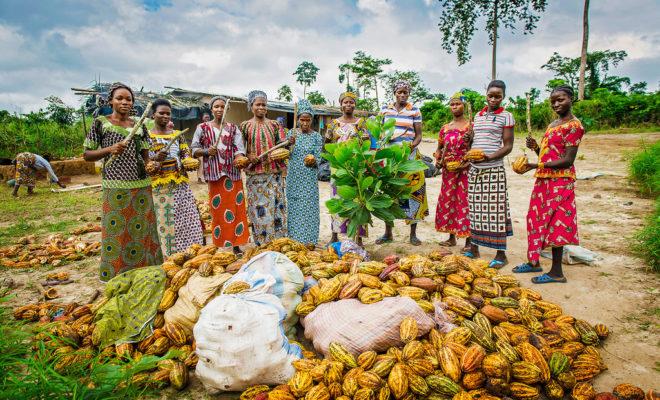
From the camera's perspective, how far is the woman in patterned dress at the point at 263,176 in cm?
499

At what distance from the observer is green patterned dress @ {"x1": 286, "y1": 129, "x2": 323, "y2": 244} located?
5.27 m

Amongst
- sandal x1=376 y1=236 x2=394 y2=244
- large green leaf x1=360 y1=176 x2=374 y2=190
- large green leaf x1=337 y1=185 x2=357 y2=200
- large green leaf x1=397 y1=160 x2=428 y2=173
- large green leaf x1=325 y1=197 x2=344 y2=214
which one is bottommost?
sandal x1=376 y1=236 x2=394 y2=244

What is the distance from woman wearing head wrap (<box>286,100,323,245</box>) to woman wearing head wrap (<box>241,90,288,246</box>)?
4.7 inches

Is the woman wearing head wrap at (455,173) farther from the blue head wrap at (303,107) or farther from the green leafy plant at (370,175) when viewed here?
the blue head wrap at (303,107)

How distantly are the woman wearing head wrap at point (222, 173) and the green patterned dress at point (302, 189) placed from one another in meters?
0.67

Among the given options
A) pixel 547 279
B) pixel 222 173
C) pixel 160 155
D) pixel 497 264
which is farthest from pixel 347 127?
pixel 547 279

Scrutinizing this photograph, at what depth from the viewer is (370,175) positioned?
13.6 feet

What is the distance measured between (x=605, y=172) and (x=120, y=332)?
39.8 ft

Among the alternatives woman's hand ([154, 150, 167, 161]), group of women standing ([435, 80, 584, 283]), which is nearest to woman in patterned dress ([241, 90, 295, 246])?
woman's hand ([154, 150, 167, 161])

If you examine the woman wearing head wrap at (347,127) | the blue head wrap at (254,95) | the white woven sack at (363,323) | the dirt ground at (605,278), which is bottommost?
the dirt ground at (605,278)

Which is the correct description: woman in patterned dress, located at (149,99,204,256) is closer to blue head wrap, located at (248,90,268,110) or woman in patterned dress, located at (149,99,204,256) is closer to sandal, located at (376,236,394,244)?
blue head wrap, located at (248,90,268,110)

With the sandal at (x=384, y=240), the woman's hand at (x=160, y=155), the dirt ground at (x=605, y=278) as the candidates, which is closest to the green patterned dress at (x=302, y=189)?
the dirt ground at (x=605, y=278)

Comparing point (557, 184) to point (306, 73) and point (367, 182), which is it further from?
point (306, 73)

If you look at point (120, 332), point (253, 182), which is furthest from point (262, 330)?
point (253, 182)
